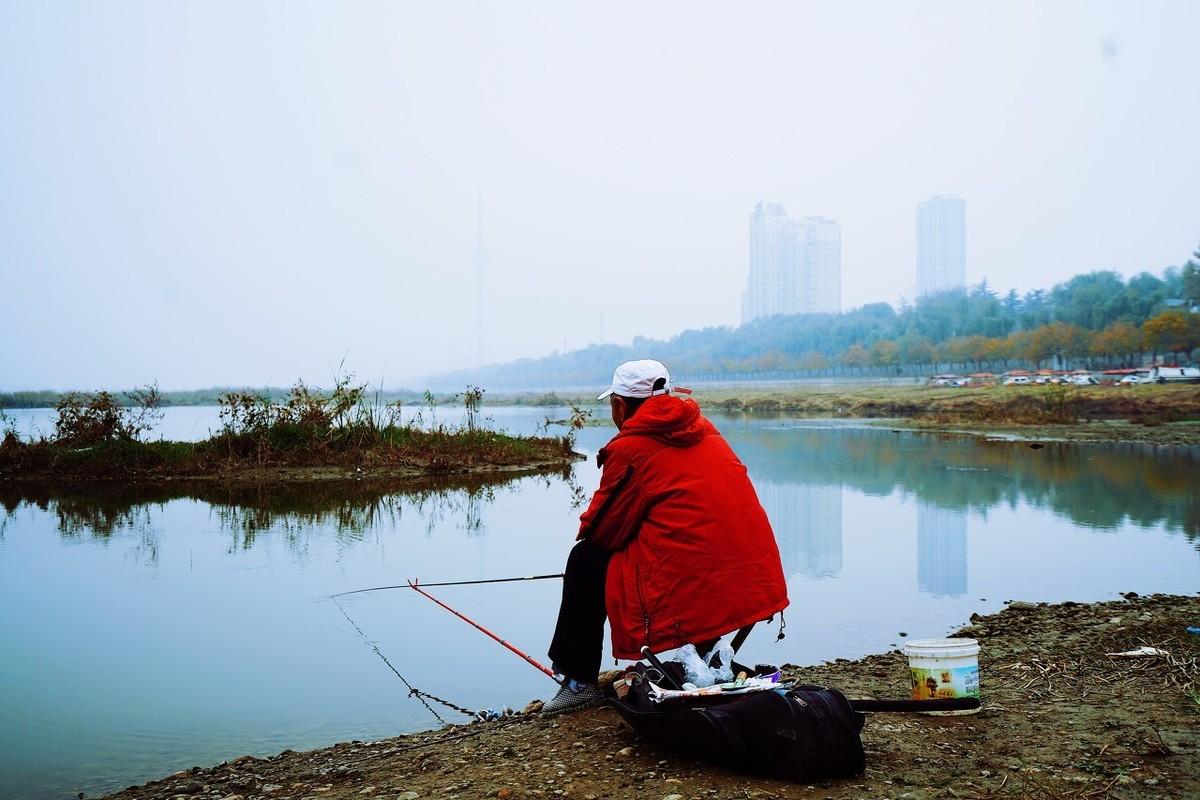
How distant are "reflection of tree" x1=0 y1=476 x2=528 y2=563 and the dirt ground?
5373 mm

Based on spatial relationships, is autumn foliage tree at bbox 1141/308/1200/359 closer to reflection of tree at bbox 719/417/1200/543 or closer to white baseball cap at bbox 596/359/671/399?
reflection of tree at bbox 719/417/1200/543

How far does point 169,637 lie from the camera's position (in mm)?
5637

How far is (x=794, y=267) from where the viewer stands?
7426 inches

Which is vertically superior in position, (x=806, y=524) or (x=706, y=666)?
(x=706, y=666)

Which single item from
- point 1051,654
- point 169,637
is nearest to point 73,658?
point 169,637

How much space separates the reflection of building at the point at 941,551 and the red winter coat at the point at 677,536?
3.92 metres

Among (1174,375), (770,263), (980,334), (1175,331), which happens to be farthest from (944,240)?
(1174,375)

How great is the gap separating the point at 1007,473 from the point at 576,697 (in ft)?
41.1

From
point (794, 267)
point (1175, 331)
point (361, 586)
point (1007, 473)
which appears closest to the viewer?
point (361, 586)

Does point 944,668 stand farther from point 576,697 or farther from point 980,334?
point 980,334

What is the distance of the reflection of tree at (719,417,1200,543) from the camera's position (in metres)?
10.7

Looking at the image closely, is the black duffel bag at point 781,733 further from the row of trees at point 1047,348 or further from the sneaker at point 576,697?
→ the row of trees at point 1047,348

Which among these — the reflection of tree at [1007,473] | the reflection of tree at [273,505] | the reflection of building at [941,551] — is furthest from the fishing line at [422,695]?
the reflection of tree at [1007,473]

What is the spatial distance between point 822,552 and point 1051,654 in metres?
3.73
